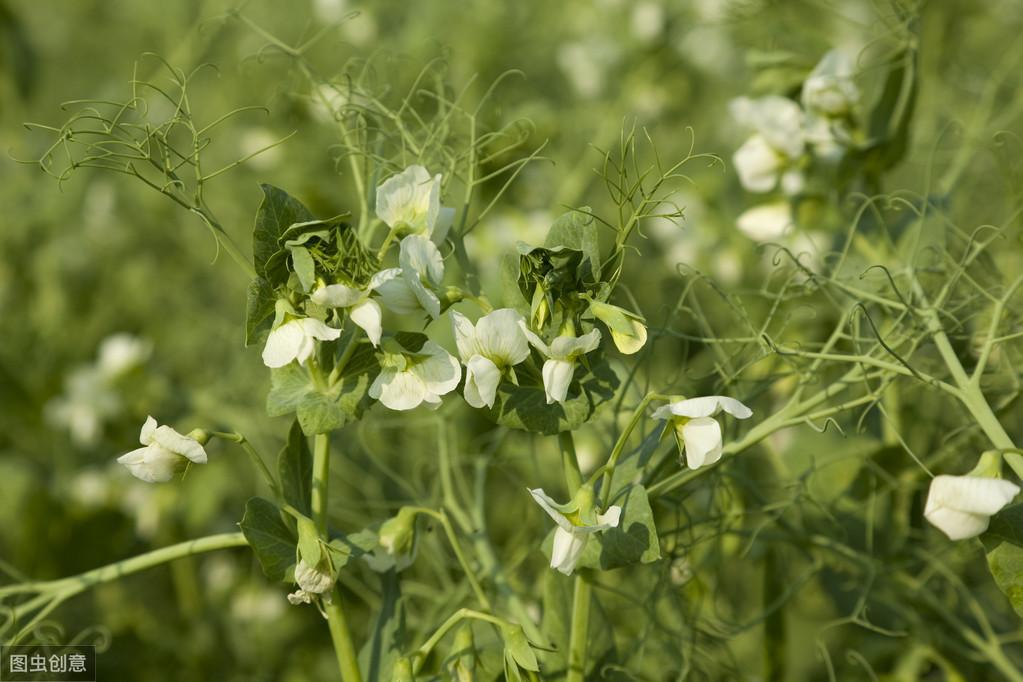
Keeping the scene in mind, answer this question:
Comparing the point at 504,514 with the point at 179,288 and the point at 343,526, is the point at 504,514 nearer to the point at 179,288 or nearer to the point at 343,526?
the point at 343,526

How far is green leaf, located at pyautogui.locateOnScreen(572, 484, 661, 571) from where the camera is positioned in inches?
23.9

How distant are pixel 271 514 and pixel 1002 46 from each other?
174 centimetres

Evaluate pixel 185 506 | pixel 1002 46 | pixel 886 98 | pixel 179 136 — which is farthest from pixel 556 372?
pixel 179 136

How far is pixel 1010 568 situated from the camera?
2.02 ft

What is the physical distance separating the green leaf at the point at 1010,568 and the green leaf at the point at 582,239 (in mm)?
290

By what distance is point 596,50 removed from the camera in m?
1.72

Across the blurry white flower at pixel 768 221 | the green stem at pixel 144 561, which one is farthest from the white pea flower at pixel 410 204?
the blurry white flower at pixel 768 221

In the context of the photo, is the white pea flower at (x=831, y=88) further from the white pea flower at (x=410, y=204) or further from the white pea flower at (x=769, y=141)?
the white pea flower at (x=410, y=204)

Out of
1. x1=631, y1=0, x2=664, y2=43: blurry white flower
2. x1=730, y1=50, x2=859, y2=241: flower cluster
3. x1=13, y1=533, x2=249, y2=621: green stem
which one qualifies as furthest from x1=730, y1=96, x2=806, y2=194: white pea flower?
x1=631, y1=0, x2=664, y2=43: blurry white flower

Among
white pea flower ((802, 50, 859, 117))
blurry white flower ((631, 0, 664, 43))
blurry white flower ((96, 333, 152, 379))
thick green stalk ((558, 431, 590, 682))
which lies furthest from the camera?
blurry white flower ((631, 0, 664, 43))

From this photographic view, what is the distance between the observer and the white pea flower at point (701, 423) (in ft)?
1.91

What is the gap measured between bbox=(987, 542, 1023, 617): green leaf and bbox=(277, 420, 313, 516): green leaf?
423 millimetres

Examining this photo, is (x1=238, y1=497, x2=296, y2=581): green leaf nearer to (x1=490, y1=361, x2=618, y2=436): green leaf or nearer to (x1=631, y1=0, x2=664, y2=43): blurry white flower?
(x1=490, y1=361, x2=618, y2=436): green leaf

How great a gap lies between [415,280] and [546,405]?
12cm
